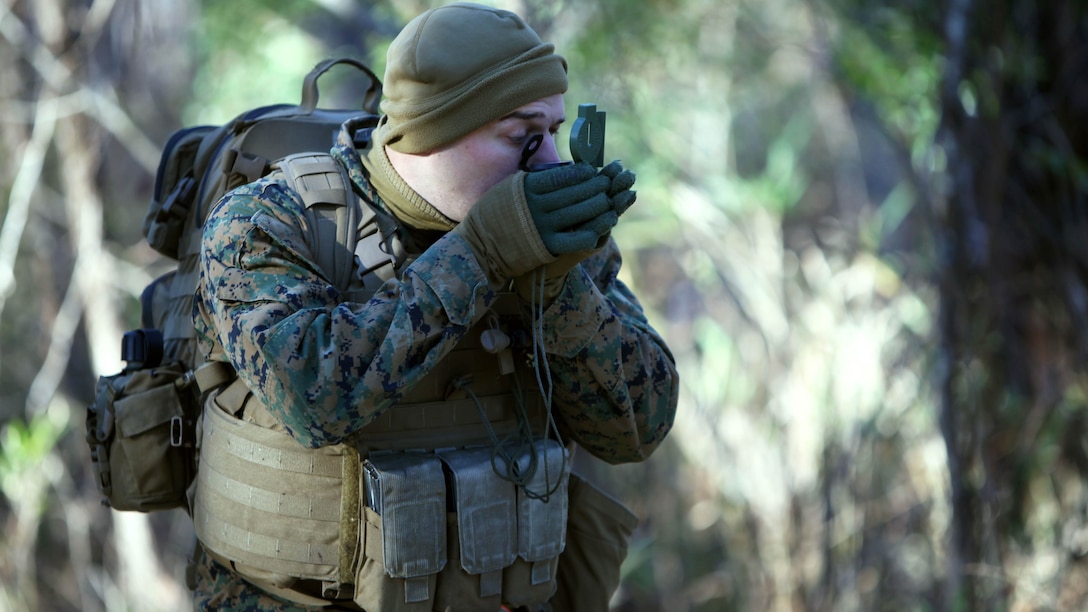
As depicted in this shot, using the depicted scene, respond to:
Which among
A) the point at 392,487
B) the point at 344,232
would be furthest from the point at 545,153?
the point at 392,487

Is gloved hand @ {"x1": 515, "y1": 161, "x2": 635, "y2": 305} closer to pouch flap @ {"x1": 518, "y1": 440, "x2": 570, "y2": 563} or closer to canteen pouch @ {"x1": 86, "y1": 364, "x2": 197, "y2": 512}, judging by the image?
pouch flap @ {"x1": 518, "y1": 440, "x2": 570, "y2": 563}

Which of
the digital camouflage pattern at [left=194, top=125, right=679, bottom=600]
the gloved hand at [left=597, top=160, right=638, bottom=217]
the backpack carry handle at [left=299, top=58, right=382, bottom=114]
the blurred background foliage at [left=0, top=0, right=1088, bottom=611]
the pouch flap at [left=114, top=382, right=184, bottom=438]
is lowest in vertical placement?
the blurred background foliage at [left=0, top=0, right=1088, bottom=611]

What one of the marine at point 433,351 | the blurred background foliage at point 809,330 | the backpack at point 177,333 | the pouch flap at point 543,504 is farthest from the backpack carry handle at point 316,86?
the blurred background foliage at point 809,330

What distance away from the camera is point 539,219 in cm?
144

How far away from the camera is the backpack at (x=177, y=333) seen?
1881mm

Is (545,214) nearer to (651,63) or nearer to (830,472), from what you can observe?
(830,472)

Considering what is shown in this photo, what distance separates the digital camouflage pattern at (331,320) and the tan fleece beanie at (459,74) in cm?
16

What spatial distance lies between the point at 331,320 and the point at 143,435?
0.69 metres

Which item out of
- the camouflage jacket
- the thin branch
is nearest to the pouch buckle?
the camouflage jacket

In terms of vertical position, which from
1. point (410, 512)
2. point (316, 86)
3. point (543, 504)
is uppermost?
point (316, 86)

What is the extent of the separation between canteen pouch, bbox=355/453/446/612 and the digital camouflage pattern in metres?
0.14

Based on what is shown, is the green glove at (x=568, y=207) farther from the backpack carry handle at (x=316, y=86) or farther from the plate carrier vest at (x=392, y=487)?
the backpack carry handle at (x=316, y=86)

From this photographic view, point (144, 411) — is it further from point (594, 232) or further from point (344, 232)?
point (594, 232)

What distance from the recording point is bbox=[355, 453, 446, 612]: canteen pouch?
1.56 meters
